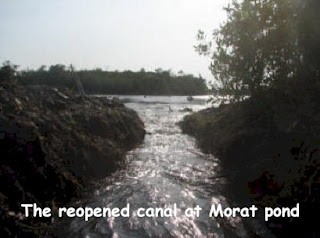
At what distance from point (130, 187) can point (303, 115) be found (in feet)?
23.5

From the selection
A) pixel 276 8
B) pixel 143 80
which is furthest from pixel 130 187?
pixel 143 80

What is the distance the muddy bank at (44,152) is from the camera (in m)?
7.98

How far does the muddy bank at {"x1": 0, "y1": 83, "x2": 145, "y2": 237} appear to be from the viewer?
7.98 m

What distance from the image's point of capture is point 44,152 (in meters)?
10.0

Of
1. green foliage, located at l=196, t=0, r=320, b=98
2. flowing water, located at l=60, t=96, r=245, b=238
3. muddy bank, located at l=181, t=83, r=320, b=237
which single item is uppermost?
green foliage, located at l=196, t=0, r=320, b=98

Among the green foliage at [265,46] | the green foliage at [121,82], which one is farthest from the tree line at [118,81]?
the green foliage at [265,46]

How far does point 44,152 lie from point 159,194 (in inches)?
154

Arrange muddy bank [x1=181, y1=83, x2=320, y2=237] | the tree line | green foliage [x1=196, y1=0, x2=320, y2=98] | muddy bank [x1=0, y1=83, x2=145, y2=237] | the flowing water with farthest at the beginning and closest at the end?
1. the tree line
2. green foliage [x1=196, y1=0, x2=320, y2=98]
3. muddy bank [x1=181, y1=83, x2=320, y2=237]
4. the flowing water
5. muddy bank [x1=0, y1=83, x2=145, y2=237]

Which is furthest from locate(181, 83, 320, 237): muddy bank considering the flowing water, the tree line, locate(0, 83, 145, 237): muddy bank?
the tree line

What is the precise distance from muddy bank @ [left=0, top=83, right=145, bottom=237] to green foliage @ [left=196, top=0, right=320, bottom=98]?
7386mm

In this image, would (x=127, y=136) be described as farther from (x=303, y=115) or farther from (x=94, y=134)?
(x=303, y=115)

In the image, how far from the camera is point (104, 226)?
8352 mm

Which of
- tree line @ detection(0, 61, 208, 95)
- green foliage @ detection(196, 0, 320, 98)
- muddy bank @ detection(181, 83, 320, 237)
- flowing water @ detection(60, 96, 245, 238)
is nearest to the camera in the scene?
flowing water @ detection(60, 96, 245, 238)

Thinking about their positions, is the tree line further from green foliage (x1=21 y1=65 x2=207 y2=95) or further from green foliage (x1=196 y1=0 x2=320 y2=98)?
green foliage (x1=196 y1=0 x2=320 y2=98)
